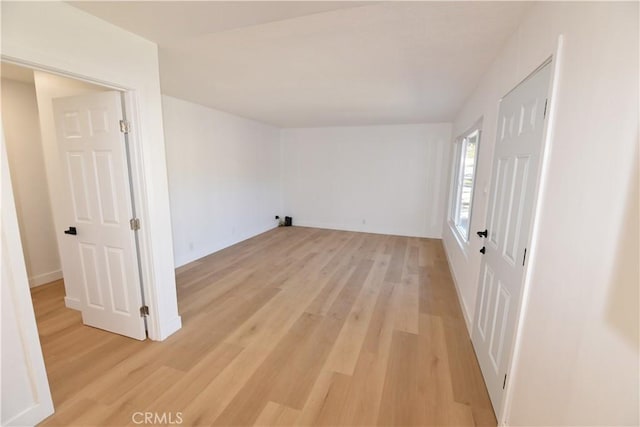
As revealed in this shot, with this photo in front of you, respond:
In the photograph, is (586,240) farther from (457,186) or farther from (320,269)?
(457,186)

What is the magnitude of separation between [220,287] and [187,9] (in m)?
2.90

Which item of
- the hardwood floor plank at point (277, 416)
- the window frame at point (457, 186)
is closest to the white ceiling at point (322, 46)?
the window frame at point (457, 186)

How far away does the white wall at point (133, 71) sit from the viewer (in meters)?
1.44

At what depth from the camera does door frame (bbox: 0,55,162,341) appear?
2.02 metres

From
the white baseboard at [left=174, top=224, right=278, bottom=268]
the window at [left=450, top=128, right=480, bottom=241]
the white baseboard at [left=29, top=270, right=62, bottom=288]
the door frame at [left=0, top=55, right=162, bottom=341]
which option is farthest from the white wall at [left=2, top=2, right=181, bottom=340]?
the window at [left=450, top=128, right=480, bottom=241]

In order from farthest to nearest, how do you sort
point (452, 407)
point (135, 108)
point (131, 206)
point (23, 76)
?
point (23, 76), point (131, 206), point (135, 108), point (452, 407)

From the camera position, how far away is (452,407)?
1.75 metres

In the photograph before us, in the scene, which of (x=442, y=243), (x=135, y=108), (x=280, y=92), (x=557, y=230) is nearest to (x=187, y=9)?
(x=135, y=108)

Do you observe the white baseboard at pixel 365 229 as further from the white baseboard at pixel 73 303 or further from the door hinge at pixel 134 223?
the door hinge at pixel 134 223

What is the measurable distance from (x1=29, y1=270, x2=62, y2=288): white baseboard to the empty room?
0.02m

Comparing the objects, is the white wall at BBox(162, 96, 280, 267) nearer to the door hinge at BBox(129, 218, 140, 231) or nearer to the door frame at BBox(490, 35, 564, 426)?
the door hinge at BBox(129, 218, 140, 231)

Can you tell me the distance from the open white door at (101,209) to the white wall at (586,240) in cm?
272

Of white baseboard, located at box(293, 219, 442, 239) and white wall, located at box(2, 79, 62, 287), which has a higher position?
white wall, located at box(2, 79, 62, 287)

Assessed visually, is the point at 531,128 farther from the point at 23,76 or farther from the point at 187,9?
the point at 23,76
